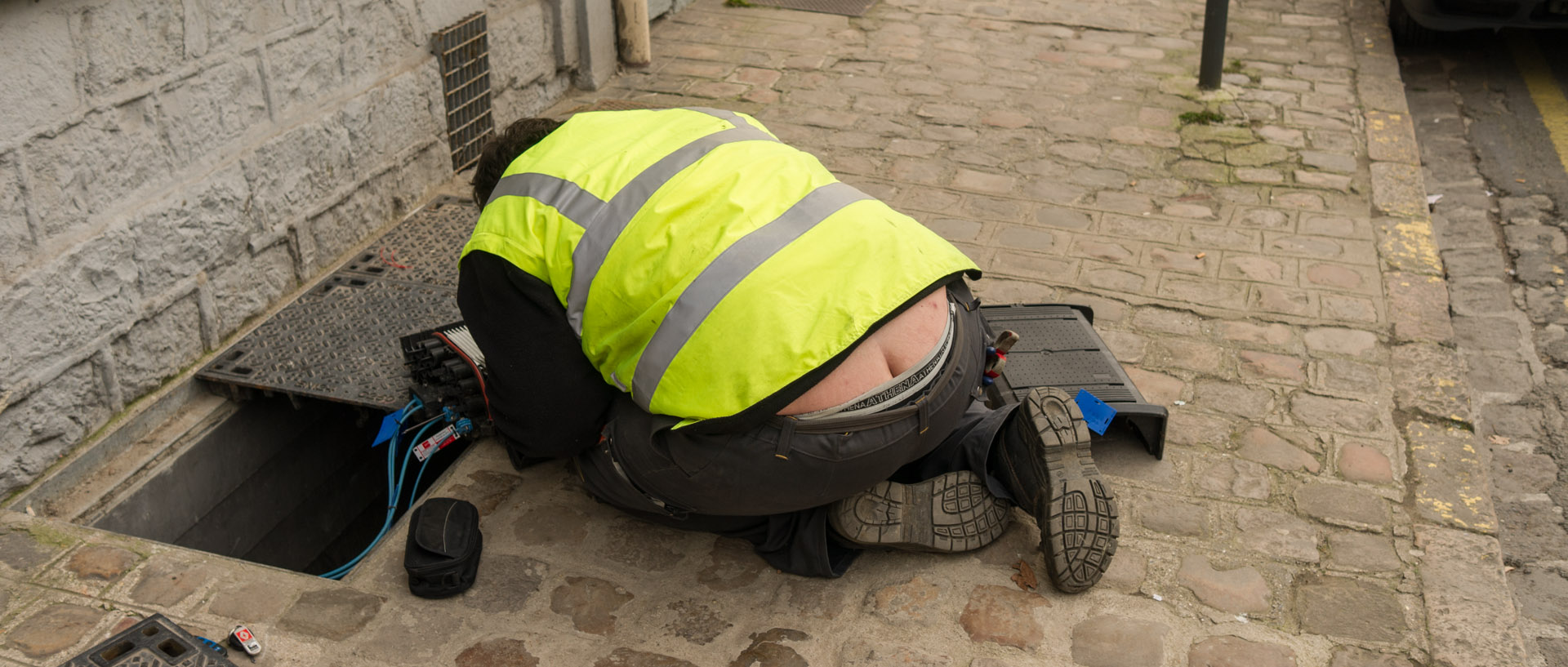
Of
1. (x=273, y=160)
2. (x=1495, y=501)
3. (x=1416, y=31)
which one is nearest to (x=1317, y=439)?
(x=1495, y=501)

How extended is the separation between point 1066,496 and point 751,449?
0.81m

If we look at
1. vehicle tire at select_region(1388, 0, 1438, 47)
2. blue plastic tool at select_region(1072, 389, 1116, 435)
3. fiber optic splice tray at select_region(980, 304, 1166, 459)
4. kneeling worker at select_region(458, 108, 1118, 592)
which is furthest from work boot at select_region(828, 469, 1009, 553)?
vehicle tire at select_region(1388, 0, 1438, 47)

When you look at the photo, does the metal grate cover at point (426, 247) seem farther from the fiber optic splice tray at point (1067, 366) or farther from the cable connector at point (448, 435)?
the fiber optic splice tray at point (1067, 366)

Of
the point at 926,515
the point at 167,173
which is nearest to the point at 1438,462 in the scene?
the point at 926,515

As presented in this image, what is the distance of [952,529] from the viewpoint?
3.15 meters

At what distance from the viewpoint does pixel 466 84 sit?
5.47 metres

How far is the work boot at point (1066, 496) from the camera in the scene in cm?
299

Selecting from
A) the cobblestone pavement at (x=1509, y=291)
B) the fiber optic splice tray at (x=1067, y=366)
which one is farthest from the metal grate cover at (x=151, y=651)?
the cobblestone pavement at (x=1509, y=291)

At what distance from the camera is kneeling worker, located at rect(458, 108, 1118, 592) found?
2742 millimetres

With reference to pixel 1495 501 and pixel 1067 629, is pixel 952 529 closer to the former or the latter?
pixel 1067 629

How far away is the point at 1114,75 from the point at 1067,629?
467 cm

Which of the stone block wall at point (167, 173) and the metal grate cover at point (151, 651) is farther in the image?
the stone block wall at point (167, 173)

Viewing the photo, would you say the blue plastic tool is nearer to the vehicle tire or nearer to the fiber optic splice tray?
the fiber optic splice tray

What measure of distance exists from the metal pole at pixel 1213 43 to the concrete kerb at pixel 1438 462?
1037 millimetres
